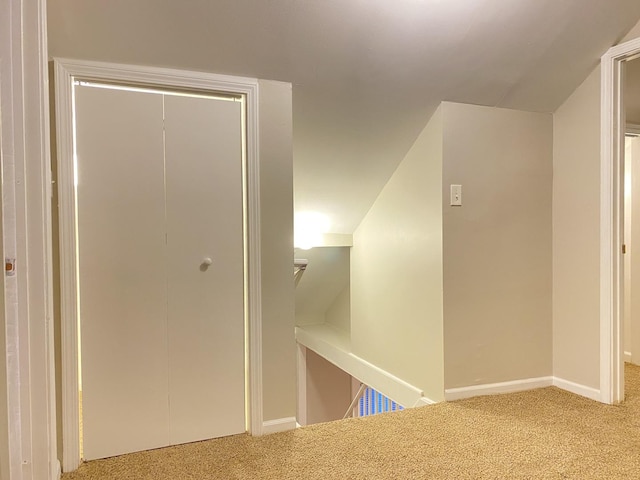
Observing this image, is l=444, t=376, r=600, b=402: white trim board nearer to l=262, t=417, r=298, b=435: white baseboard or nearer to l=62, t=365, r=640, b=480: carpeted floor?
l=62, t=365, r=640, b=480: carpeted floor

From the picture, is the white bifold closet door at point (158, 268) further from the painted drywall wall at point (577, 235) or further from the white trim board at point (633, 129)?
the white trim board at point (633, 129)

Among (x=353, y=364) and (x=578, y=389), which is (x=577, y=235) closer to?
(x=578, y=389)

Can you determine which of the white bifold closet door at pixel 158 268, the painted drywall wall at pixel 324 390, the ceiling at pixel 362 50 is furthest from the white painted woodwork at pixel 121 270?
the painted drywall wall at pixel 324 390

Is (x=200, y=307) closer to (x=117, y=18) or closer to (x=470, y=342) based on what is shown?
(x=117, y=18)

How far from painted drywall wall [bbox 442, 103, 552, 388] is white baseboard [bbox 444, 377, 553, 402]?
33 mm

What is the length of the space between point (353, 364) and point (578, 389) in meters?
1.50

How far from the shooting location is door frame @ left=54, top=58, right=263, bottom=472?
168cm

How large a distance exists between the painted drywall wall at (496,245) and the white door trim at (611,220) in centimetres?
31

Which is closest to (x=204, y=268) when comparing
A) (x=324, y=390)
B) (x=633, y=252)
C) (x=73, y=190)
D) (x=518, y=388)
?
(x=73, y=190)

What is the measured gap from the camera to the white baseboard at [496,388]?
231 cm

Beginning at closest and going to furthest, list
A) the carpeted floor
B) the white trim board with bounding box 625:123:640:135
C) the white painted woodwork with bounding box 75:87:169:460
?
the carpeted floor, the white painted woodwork with bounding box 75:87:169:460, the white trim board with bounding box 625:123:640:135

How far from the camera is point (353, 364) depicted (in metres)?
3.28

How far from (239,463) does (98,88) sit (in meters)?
1.65

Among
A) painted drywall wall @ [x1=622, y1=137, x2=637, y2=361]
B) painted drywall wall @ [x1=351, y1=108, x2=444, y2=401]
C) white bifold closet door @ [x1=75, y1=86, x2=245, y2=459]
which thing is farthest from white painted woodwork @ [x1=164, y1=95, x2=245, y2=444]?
painted drywall wall @ [x1=622, y1=137, x2=637, y2=361]
